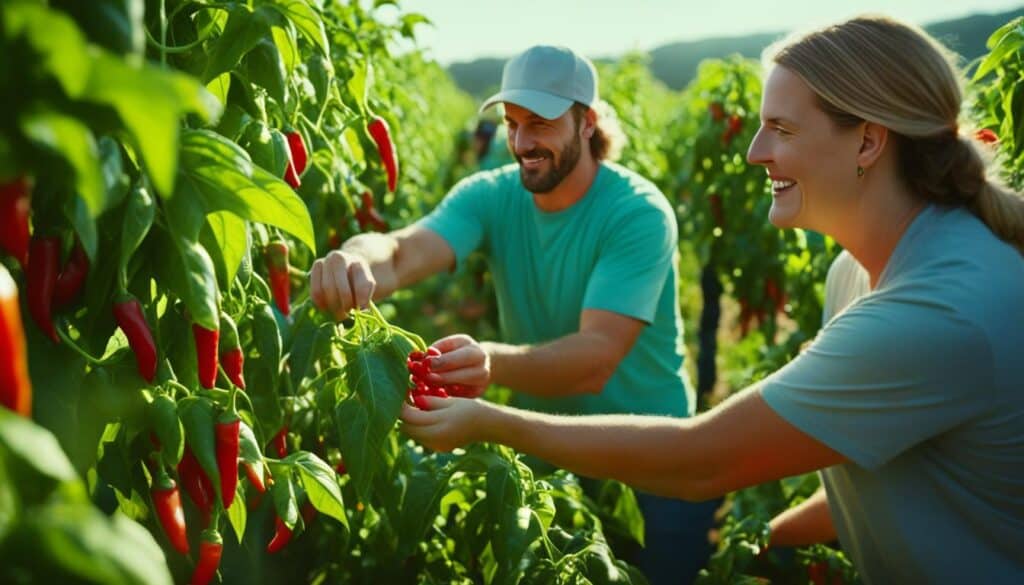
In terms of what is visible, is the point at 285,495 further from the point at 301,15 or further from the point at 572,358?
the point at 572,358

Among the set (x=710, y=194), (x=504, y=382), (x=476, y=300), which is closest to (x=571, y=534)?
(x=504, y=382)

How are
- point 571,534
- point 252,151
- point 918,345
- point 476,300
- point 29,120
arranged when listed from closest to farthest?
point 29,120 < point 252,151 < point 918,345 < point 571,534 < point 476,300

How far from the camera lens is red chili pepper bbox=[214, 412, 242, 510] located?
5.08 ft

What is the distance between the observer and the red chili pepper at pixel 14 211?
96cm

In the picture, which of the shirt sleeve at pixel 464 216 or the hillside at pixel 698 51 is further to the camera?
the hillside at pixel 698 51

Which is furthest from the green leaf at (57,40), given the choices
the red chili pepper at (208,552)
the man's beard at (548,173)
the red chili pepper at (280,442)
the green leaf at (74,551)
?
the man's beard at (548,173)

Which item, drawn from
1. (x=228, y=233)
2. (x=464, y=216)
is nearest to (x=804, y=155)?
(x=228, y=233)

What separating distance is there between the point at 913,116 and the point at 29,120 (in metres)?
1.84

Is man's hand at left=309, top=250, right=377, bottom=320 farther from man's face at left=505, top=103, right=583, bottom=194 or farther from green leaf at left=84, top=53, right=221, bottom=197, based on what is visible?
green leaf at left=84, top=53, right=221, bottom=197

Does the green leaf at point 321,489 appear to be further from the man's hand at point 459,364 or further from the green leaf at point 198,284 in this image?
the green leaf at point 198,284

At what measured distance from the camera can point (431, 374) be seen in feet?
6.79

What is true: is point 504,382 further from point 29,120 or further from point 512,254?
point 29,120

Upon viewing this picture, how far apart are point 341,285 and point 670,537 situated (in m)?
1.72

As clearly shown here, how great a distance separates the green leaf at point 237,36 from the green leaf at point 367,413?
0.56 m
